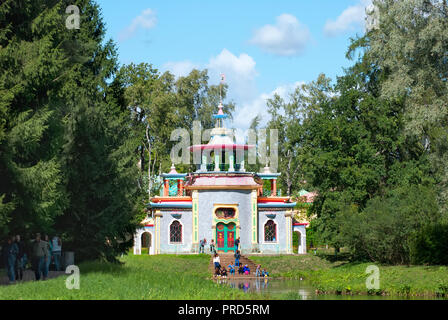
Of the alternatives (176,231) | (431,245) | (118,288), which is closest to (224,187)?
(176,231)

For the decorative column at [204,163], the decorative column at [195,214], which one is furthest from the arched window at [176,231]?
the decorative column at [204,163]

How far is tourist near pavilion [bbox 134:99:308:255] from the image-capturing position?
4516 cm

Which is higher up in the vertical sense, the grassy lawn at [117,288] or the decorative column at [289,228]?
the decorative column at [289,228]

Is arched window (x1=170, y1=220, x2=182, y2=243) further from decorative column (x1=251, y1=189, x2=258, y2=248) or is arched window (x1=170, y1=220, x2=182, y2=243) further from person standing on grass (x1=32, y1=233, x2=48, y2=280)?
person standing on grass (x1=32, y1=233, x2=48, y2=280)

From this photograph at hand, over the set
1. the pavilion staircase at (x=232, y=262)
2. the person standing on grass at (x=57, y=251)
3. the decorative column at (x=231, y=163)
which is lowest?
the pavilion staircase at (x=232, y=262)

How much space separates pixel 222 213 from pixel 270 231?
3.59 m

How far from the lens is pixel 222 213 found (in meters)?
45.3

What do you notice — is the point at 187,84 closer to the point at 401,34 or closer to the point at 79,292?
the point at 401,34

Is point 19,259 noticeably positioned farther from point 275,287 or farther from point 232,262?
point 232,262

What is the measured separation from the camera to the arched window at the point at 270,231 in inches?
1826

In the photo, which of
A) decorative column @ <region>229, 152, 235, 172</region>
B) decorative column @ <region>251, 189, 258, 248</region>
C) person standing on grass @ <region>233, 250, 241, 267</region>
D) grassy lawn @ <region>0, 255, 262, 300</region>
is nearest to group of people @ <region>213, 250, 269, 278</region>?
person standing on grass @ <region>233, 250, 241, 267</region>

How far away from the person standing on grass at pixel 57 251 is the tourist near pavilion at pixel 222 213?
66.1ft

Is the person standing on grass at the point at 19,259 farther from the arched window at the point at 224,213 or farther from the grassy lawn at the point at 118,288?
the arched window at the point at 224,213
